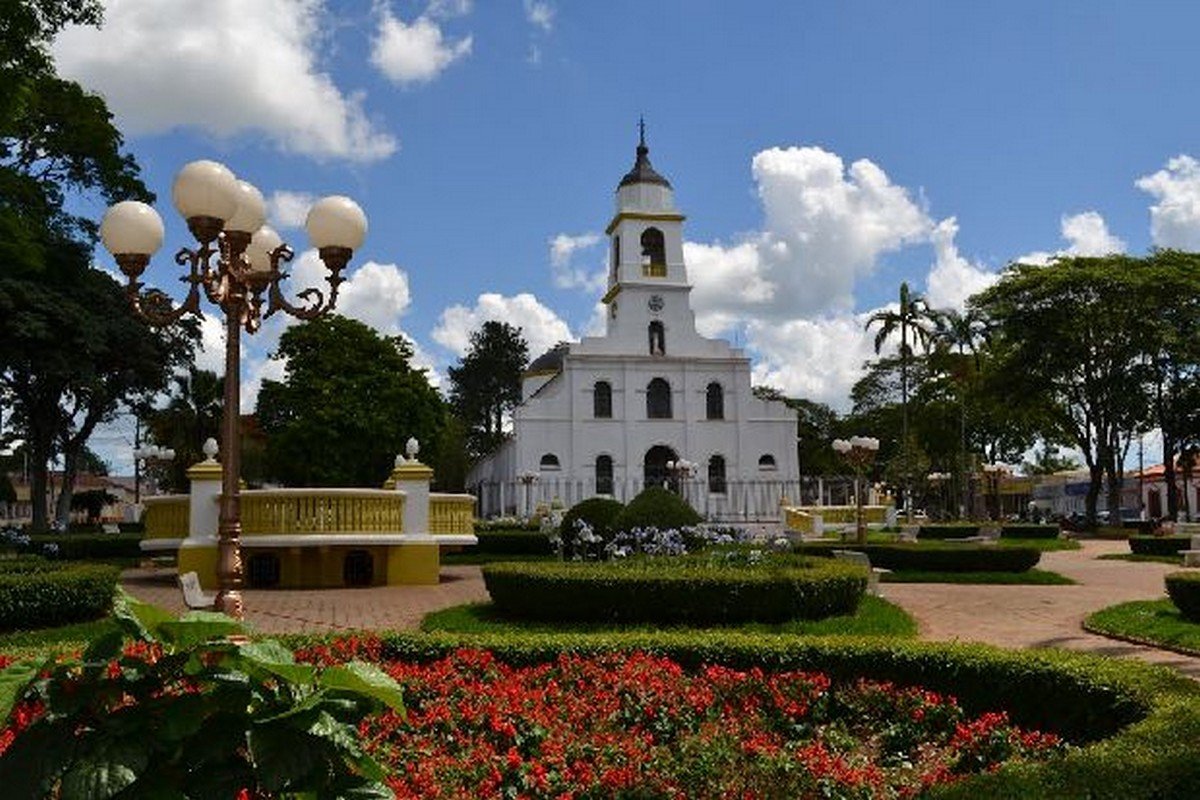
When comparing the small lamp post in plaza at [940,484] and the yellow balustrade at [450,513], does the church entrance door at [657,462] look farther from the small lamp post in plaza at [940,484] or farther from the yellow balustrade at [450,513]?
the yellow balustrade at [450,513]

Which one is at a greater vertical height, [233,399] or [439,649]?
[233,399]

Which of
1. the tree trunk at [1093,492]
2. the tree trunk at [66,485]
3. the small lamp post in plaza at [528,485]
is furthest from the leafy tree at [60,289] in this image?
the tree trunk at [1093,492]

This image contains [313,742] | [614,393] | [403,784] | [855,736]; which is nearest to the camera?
[313,742]

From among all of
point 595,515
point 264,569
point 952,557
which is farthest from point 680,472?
point 264,569

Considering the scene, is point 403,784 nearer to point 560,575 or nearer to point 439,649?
point 439,649

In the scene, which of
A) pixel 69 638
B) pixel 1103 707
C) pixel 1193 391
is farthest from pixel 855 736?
pixel 1193 391

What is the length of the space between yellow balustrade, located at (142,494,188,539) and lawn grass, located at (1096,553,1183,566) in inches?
848

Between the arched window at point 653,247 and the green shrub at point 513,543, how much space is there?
1089 inches

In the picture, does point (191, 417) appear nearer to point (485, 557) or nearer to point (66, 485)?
point (66, 485)

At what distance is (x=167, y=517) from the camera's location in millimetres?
19469

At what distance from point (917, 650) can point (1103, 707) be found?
1.63 meters

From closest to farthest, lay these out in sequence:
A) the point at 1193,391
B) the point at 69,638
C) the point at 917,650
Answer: the point at 917,650, the point at 69,638, the point at 1193,391

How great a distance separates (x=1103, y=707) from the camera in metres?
6.92

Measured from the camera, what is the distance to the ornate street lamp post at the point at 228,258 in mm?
8648
